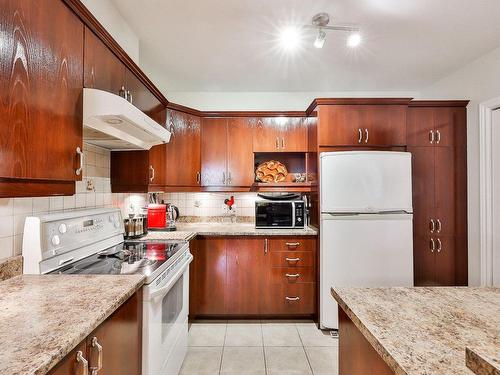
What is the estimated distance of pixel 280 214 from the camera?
295cm

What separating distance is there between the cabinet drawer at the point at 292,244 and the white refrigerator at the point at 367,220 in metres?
0.25

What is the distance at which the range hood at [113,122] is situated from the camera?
4.55 feet

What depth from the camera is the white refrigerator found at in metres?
2.53

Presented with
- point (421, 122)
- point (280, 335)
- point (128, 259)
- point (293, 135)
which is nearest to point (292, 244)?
point (280, 335)

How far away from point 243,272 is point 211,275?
0.31 meters

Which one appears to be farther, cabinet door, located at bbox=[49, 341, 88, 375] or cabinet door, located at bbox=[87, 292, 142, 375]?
cabinet door, located at bbox=[87, 292, 142, 375]

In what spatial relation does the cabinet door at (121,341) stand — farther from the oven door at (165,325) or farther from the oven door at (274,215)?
the oven door at (274,215)

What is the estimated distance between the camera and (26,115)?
1020 mm

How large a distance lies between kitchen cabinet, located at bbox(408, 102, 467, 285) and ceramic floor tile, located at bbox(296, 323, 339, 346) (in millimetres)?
1064

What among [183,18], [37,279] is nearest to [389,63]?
[183,18]

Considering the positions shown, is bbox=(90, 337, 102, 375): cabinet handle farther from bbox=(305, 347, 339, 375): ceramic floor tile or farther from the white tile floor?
bbox=(305, 347, 339, 375): ceramic floor tile

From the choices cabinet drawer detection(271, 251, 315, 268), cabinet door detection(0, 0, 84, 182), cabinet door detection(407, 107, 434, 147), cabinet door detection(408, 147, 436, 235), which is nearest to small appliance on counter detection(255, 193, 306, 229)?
cabinet drawer detection(271, 251, 315, 268)

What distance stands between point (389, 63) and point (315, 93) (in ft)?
2.89

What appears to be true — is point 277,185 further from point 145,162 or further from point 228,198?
point 145,162
